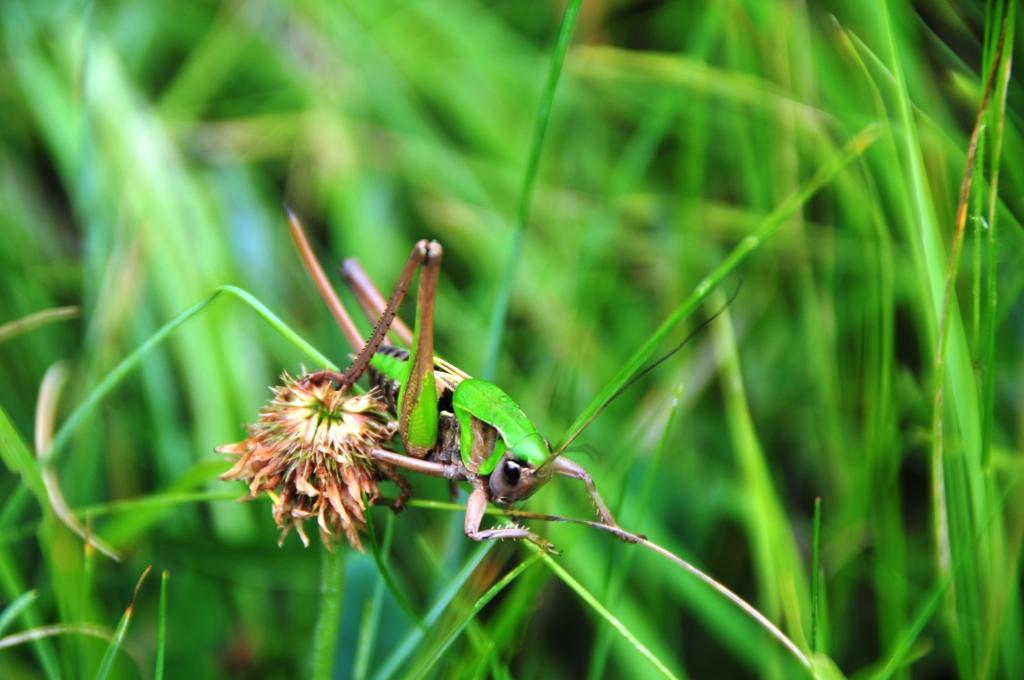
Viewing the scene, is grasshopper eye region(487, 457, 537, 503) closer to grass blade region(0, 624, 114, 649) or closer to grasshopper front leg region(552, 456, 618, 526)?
grasshopper front leg region(552, 456, 618, 526)

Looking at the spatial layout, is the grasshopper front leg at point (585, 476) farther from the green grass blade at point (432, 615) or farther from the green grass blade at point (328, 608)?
the green grass blade at point (328, 608)

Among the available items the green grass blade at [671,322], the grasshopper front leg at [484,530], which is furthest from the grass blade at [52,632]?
Result: the green grass blade at [671,322]

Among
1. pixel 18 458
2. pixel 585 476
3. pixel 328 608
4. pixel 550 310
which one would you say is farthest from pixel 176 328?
pixel 550 310

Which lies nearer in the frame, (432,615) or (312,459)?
(312,459)

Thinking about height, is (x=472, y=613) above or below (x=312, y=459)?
below

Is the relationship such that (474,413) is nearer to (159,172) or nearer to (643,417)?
(643,417)

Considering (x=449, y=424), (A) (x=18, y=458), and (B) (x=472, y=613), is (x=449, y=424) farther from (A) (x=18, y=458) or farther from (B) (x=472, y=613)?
(A) (x=18, y=458)

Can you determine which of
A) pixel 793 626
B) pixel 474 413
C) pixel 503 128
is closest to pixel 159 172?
pixel 503 128

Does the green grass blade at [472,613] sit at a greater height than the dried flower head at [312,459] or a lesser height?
lesser
